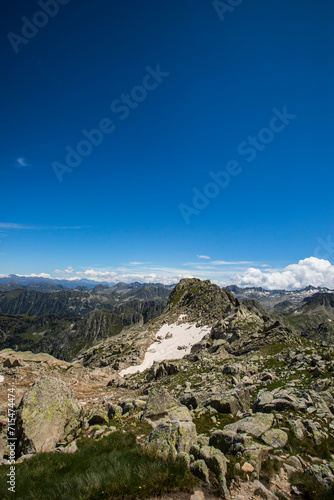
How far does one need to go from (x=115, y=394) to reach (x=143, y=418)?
51.6 ft

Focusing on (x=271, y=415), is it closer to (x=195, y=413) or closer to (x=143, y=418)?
(x=195, y=413)

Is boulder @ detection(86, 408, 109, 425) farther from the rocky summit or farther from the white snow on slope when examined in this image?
the white snow on slope

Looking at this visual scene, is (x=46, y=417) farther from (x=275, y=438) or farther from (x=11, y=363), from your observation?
(x=11, y=363)

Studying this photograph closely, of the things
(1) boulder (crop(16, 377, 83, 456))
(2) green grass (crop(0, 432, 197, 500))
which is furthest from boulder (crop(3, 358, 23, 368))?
(2) green grass (crop(0, 432, 197, 500))

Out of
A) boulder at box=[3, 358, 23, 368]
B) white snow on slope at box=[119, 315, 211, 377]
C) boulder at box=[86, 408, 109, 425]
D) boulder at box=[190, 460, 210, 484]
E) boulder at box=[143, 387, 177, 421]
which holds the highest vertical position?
boulder at box=[190, 460, 210, 484]

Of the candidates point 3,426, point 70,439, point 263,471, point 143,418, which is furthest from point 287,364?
point 3,426

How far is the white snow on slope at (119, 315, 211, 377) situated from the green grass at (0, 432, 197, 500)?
123 ft

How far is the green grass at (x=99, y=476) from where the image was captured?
7.23 metres

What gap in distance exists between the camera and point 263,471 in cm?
847

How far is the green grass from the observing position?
7.23 m

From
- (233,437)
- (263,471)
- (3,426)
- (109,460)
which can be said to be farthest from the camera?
(3,426)

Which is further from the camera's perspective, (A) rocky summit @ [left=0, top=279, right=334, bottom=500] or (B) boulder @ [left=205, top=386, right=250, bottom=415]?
(B) boulder @ [left=205, top=386, right=250, bottom=415]

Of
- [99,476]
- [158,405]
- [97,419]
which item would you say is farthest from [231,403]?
[99,476]

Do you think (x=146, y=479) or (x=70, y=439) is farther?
(x=70, y=439)
